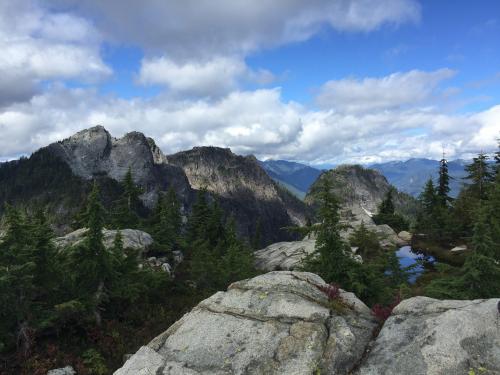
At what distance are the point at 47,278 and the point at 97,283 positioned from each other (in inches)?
113

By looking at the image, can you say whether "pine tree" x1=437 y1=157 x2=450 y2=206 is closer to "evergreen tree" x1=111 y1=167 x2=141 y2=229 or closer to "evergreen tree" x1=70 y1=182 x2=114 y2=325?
"evergreen tree" x1=111 y1=167 x2=141 y2=229

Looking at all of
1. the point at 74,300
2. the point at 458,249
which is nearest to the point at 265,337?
the point at 74,300

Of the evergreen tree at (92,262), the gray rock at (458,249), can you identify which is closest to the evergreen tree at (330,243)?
the evergreen tree at (92,262)

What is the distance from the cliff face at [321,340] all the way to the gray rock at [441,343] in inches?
0.8

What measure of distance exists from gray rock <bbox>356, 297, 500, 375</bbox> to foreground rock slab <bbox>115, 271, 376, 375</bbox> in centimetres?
62

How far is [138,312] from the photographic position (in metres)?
25.0

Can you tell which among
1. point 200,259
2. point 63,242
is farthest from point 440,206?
point 63,242

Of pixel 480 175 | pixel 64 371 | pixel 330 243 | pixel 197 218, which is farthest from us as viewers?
pixel 197 218

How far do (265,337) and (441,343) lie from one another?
A: 4495 millimetres

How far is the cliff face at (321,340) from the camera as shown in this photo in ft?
27.0

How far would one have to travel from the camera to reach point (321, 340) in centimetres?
943

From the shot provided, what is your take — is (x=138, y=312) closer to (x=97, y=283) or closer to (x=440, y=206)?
(x=97, y=283)

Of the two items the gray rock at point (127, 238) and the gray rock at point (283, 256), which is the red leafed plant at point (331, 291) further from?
the gray rock at point (283, 256)

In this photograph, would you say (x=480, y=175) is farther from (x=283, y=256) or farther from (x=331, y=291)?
(x=331, y=291)
